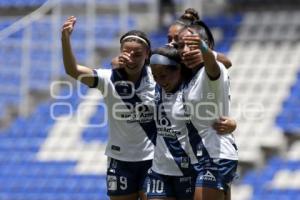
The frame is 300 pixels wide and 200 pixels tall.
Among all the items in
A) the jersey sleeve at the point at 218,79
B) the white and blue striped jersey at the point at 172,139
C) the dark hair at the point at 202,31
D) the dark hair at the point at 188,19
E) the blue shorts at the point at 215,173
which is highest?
the dark hair at the point at 188,19

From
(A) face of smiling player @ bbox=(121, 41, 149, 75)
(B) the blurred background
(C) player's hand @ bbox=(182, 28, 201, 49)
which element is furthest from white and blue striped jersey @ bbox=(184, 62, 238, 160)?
(B) the blurred background

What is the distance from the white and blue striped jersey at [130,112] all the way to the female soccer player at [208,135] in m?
0.61

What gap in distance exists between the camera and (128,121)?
6.08m

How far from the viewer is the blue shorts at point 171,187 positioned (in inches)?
221

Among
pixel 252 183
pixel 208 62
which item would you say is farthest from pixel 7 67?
pixel 208 62

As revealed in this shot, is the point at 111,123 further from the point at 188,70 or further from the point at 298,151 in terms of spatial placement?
the point at 298,151

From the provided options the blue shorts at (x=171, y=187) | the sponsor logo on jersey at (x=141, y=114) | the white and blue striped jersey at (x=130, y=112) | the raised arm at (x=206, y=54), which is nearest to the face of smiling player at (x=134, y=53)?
the white and blue striped jersey at (x=130, y=112)

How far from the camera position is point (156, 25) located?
44.0 feet

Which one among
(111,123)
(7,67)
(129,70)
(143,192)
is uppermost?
(7,67)

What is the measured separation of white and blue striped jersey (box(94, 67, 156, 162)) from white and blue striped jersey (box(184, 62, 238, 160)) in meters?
0.61

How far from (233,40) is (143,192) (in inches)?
272

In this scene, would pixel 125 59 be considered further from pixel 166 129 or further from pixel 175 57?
pixel 166 129

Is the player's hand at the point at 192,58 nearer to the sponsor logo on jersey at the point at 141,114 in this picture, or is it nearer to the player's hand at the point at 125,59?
the player's hand at the point at 125,59

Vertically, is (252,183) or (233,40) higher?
(233,40)
